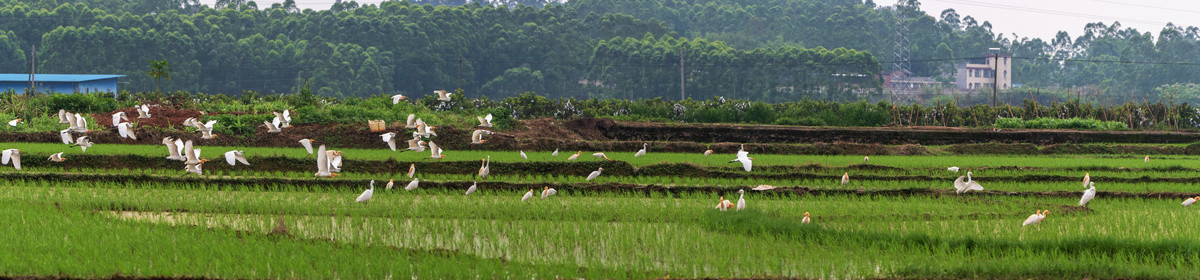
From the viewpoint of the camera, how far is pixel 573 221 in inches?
333

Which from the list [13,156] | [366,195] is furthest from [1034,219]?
[13,156]

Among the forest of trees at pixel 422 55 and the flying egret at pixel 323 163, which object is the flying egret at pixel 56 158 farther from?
the forest of trees at pixel 422 55

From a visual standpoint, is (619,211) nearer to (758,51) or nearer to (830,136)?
(830,136)

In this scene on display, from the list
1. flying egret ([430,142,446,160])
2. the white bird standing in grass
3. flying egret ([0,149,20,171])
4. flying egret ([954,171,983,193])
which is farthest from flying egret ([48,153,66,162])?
the white bird standing in grass

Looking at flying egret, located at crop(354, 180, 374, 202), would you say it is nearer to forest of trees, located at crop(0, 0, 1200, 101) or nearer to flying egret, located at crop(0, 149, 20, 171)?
flying egret, located at crop(0, 149, 20, 171)

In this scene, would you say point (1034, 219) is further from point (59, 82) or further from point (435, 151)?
point (59, 82)

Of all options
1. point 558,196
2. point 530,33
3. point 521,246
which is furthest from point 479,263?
point 530,33

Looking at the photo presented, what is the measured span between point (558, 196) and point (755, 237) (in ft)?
10.5

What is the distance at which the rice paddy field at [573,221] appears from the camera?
622 centimetres

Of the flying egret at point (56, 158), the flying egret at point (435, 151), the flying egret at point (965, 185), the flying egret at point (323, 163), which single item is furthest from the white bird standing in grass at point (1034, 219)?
the flying egret at point (56, 158)

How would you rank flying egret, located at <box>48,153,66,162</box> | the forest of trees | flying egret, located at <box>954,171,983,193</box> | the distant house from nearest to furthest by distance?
1. flying egret, located at <box>954,171,983,193</box>
2. flying egret, located at <box>48,153,66,162</box>
3. the distant house
4. the forest of trees

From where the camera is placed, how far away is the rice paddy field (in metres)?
6.22

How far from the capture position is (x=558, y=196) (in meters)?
10.4

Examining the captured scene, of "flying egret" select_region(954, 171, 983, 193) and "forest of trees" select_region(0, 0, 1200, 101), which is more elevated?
"forest of trees" select_region(0, 0, 1200, 101)
